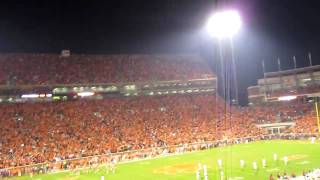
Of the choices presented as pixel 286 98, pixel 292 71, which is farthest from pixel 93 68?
pixel 292 71

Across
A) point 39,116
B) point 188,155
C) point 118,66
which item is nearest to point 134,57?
point 118,66

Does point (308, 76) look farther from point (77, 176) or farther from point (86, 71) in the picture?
point (77, 176)

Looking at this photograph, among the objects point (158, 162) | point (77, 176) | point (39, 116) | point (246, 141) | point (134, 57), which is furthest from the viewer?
point (134, 57)

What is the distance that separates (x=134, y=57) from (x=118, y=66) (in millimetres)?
4287

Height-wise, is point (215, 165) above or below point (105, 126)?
below

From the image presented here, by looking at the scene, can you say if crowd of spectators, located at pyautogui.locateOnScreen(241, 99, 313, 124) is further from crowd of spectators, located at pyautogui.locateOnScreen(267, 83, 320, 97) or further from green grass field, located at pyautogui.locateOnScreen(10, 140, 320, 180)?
green grass field, located at pyautogui.locateOnScreen(10, 140, 320, 180)

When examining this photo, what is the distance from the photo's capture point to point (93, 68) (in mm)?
56031

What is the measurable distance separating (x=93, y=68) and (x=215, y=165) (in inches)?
1111

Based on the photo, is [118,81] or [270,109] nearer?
[118,81]

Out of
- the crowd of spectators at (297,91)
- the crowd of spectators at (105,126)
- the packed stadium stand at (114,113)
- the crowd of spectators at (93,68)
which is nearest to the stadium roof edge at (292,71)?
the crowd of spectators at (297,91)

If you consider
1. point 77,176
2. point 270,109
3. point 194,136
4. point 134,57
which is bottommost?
point 77,176

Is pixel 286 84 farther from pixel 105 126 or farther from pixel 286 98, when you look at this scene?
pixel 105 126

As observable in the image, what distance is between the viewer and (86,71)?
55062 millimetres

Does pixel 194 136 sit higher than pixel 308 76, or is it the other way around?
pixel 308 76
